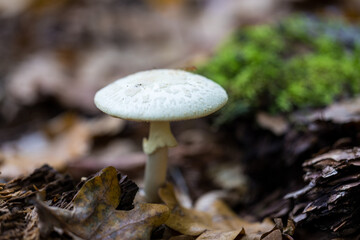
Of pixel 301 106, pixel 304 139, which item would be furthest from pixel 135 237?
pixel 301 106

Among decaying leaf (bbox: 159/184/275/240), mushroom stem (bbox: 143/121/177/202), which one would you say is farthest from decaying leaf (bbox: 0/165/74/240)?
decaying leaf (bbox: 159/184/275/240)

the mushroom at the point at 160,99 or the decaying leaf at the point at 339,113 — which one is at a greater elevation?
the mushroom at the point at 160,99

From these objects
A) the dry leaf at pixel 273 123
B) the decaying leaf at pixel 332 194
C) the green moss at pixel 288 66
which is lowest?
the decaying leaf at pixel 332 194

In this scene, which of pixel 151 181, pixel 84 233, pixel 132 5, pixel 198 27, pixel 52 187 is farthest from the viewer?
pixel 132 5

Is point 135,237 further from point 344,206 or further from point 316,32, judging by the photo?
point 316,32

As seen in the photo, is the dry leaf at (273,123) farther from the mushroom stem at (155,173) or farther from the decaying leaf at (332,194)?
the mushroom stem at (155,173)

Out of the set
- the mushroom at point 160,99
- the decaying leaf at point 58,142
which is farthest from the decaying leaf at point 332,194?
the decaying leaf at point 58,142

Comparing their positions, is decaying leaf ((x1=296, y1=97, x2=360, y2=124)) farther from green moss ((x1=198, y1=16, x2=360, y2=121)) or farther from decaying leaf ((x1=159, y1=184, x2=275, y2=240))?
decaying leaf ((x1=159, y1=184, x2=275, y2=240))
